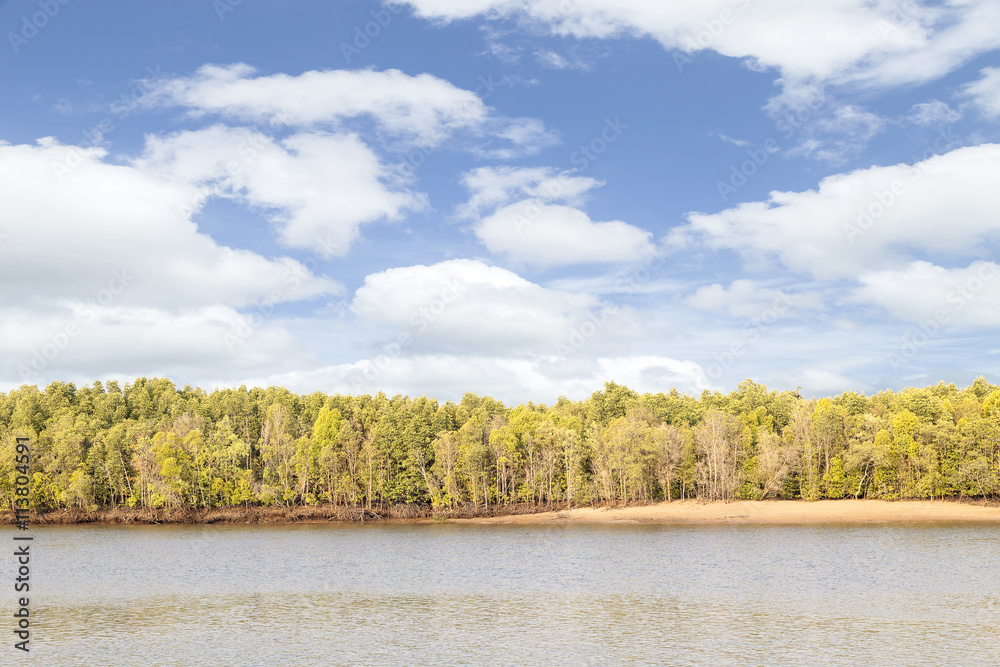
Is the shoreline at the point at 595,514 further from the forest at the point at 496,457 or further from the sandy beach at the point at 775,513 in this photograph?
the forest at the point at 496,457

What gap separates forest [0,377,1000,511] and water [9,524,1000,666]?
4754 centimetres

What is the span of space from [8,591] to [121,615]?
18998mm

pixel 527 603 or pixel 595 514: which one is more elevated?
pixel 527 603

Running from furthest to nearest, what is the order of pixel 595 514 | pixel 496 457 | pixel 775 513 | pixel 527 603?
pixel 496 457, pixel 595 514, pixel 775 513, pixel 527 603

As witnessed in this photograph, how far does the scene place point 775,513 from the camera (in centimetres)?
14912

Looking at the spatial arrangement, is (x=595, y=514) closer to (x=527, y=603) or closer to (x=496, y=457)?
(x=496, y=457)

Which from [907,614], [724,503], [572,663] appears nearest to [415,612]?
[572,663]

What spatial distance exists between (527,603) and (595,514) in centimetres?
10042

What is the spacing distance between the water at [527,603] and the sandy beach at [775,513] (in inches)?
1376

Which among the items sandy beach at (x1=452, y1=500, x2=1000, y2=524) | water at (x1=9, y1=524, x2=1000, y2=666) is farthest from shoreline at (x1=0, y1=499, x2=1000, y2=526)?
water at (x1=9, y1=524, x2=1000, y2=666)

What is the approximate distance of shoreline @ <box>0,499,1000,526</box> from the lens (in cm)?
14275

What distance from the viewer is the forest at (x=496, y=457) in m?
153

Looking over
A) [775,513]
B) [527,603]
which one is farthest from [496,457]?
[527,603]

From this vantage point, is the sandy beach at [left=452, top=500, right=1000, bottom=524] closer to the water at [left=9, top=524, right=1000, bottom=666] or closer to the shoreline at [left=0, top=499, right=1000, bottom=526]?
the shoreline at [left=0, top=499, right=1000, bottom=526]
